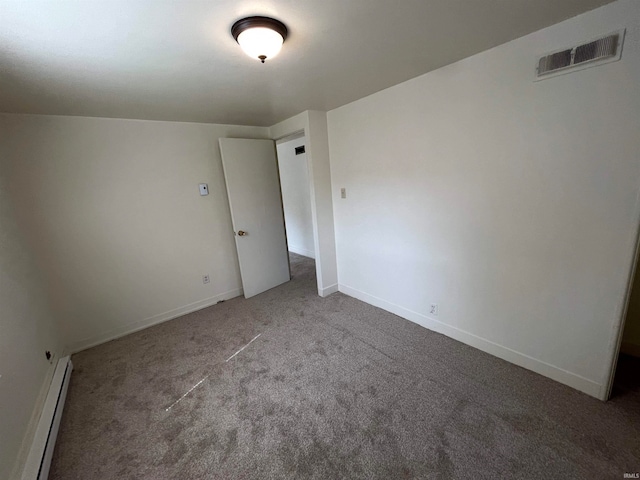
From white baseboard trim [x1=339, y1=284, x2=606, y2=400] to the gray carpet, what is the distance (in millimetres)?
59

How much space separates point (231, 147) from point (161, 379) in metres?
2.49

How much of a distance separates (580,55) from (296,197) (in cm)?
424

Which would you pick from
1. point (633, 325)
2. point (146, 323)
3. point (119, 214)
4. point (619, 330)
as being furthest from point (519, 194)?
point (146, 323)

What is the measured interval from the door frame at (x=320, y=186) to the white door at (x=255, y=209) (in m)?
0.47

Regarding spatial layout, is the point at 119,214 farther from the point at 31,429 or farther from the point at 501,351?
the point at 501,351

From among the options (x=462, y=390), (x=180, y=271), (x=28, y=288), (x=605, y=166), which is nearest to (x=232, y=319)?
(x=180, y=271)

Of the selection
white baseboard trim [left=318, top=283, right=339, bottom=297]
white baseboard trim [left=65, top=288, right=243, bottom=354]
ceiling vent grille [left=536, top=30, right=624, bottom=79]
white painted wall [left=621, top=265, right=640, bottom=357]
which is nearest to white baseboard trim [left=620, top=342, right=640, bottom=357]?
white painted wall [left=621, top=265, right=640, bottom=357]

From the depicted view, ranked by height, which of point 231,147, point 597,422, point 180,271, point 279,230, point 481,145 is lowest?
point 597,422

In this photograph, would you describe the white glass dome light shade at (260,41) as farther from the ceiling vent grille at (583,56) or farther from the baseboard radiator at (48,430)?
the baseboard radiator at (48,430)

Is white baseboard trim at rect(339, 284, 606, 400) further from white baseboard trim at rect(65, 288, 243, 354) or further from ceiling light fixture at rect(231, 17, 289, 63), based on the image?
ceiling light fixture at rect(231, 17, 289, 63)

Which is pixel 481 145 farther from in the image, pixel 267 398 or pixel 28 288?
pixel 28 288

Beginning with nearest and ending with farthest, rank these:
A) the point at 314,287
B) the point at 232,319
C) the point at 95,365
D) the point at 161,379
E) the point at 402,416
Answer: the point at 402,416 → the point at 161,379 → the point at 95,365 → the point at 232,319 → the point at 314,287

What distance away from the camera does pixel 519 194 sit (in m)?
1.75

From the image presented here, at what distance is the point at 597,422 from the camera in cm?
147
